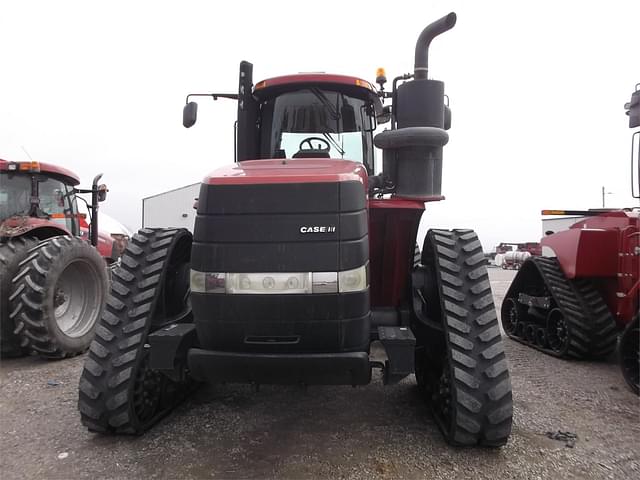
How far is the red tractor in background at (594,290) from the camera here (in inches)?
179

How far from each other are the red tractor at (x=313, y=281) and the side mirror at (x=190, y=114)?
0.38 meters

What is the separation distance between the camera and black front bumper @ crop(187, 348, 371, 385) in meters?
2.49

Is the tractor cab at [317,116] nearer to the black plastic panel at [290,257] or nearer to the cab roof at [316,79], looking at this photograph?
the cab roof at [316,79]

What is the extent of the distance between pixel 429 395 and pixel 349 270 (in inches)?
59.2

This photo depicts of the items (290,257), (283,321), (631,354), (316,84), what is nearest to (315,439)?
(283,321)

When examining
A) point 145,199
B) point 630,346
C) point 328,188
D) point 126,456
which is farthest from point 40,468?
point 145,199

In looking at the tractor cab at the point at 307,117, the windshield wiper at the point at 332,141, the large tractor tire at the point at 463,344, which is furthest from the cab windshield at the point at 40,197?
the large tractor tire at the point at 463,344

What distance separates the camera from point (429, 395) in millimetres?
3424

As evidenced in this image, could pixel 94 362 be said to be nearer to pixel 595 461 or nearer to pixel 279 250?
pixel 279 250

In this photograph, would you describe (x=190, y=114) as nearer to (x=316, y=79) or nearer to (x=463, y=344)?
(x=316, y=79)

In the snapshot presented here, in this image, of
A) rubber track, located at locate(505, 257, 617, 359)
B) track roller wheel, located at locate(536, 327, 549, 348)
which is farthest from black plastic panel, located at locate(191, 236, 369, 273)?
track roller wheel, located at locate(536, 327, 549, 348)

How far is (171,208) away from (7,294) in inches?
539

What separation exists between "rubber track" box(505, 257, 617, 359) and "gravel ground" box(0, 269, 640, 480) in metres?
0.85

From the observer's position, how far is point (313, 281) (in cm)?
246
